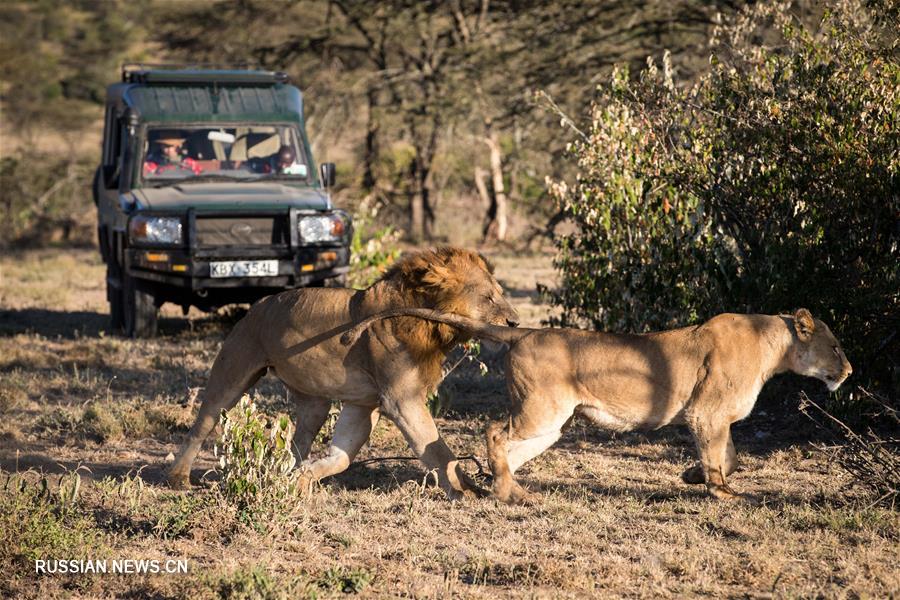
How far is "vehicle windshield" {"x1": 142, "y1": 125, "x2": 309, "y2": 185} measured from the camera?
38.5ft

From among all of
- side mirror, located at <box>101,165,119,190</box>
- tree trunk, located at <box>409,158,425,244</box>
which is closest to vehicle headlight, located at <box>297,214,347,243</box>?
side mirror, located at <box>101,165,119,190</box>

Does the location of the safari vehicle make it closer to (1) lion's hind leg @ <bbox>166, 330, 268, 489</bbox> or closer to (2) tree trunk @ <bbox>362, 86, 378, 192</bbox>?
(1) lion's hind leg @ <bbox>166, 330, 268, 489</bbox>

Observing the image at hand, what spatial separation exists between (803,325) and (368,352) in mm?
2117

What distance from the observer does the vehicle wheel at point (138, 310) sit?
11.5 meters

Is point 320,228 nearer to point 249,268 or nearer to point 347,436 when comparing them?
point 249,268

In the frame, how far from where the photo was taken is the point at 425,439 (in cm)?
576

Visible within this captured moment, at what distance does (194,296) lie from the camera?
38.4ft

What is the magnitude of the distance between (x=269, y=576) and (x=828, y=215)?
4.02 m

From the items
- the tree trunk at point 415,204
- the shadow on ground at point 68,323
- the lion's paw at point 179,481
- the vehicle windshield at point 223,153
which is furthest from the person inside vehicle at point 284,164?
the tree trunk at point 415,204

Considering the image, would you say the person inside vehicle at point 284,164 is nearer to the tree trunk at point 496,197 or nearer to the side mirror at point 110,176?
the side mirror at point 110,176

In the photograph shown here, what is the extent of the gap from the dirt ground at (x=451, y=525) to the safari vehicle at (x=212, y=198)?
2.90 meters

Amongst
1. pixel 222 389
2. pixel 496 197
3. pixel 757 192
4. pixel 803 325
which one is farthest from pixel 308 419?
pixel 496 197

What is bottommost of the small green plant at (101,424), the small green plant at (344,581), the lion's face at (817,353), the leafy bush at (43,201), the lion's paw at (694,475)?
the leafy bush at (43,201)

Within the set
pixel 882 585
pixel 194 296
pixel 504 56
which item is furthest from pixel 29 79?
pixel 882 585
